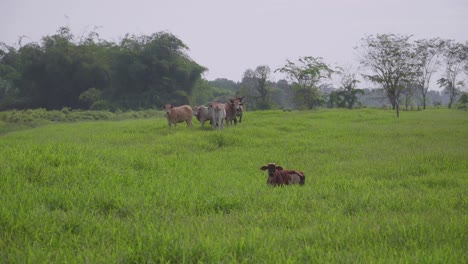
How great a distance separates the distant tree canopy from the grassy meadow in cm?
3561

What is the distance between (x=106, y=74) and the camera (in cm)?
4747

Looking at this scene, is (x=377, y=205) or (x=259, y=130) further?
(x=259, y=130)

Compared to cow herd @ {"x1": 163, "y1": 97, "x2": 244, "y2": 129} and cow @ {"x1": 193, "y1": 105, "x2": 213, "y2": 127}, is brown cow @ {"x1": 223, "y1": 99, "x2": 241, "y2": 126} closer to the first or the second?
cow herd @ {"x1": 163, "y1": 97, "x2": 244, "y2": 129}

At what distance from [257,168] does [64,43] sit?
154ft

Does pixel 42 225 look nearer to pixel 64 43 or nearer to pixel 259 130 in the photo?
pixel 259 130

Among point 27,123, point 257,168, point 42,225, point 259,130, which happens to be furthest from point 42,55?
point 42,225

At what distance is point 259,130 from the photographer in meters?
14.2

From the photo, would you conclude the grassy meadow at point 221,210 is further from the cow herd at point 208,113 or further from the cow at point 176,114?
the cow at point 176,114

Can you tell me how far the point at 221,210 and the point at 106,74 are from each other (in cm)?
4650

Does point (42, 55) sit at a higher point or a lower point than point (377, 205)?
higher

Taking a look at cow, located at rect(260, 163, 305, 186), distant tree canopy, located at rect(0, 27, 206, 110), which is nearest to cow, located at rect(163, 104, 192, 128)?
cow, located at rect(260, 163, 305, 186)

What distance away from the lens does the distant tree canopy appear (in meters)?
43.1

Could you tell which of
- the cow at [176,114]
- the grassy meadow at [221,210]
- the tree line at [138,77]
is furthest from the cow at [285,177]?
the tree line at [138,77]

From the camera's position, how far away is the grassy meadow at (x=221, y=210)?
306 cm
